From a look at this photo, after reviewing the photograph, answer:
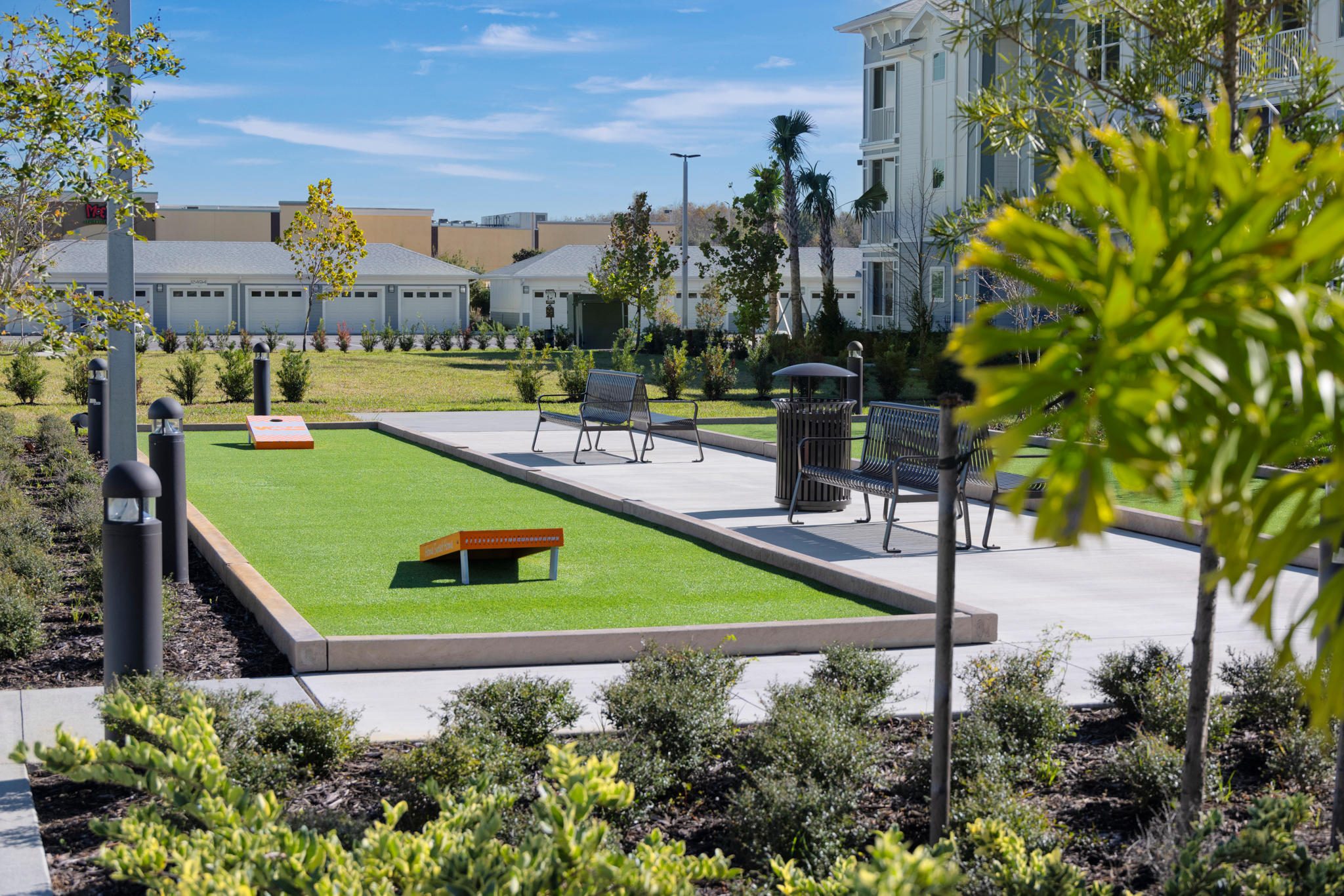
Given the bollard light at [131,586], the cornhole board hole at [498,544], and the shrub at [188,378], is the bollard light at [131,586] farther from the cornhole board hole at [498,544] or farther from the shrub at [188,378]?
the shrub at [188,378]

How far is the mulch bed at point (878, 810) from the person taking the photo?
4.09 metres

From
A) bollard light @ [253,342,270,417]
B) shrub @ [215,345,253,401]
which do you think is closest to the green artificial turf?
bollard light @ [253,342,270,417]

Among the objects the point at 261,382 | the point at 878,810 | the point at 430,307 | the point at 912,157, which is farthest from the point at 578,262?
the point at 878,810

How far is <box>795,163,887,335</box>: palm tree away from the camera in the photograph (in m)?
38.8

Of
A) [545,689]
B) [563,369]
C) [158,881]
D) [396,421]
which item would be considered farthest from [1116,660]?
[563,369]

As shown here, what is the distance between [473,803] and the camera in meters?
3.36

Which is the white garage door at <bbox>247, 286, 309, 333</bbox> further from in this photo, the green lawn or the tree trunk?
the tree trunk

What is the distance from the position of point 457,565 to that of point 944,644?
Answer: 5.84 metres

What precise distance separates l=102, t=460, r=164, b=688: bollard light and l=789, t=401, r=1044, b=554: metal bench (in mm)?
6095

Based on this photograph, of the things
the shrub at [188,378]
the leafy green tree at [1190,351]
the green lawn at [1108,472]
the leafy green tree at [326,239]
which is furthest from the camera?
the leafy green tree at [326,239]

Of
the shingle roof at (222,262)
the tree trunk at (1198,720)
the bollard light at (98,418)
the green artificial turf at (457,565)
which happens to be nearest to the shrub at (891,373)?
the green artificial turf at (457,565)

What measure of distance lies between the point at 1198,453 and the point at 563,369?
2426cm

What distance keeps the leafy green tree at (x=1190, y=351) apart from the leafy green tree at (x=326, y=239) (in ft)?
185

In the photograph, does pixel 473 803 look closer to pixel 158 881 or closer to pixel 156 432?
pixel 158 881
